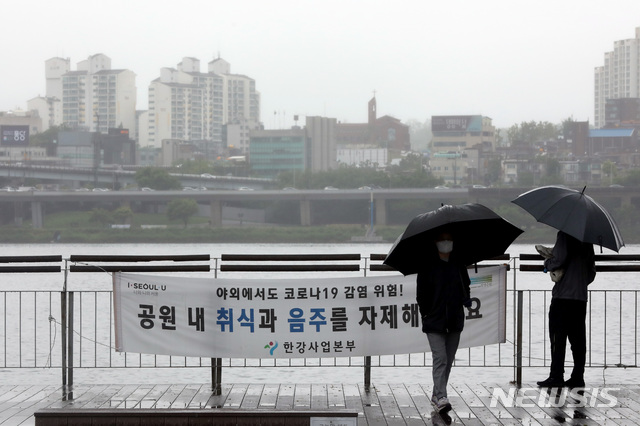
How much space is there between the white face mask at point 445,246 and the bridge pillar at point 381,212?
268 feet

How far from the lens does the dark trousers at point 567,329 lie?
8.71 m

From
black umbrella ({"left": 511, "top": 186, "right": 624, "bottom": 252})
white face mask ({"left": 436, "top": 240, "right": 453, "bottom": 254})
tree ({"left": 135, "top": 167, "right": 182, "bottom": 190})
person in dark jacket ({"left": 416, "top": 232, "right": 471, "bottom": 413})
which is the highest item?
tree ({"left": 135, "top": 167, "right": 182, "bottom": 190})

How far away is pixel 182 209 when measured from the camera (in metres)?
90.0

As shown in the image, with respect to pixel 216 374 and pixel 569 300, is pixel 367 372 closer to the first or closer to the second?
pixel 216 374

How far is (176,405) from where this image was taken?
8070 mm

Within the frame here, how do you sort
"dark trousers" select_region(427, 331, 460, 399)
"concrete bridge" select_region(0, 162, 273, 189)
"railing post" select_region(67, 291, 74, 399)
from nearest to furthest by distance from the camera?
"dark trousers" select_region(427, 331, 460, 399)
"railing post" select_region(67, 291, 74, 399)
"concrete bridge" select_region(0, 162, 273, 189)

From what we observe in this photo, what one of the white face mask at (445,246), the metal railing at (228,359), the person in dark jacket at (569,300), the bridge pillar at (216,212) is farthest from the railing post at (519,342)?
the bridge pillar at (216,212)

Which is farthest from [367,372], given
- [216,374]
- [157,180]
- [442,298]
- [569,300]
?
[157,180]

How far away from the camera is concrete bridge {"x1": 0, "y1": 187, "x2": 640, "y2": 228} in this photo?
88.6m

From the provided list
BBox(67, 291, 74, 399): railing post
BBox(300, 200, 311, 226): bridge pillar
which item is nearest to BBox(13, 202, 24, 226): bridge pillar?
BBox(300, 200, 311, 226): bridge pillar

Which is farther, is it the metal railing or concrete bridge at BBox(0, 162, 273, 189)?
concrete bridge at BBox(0, 162, 273, 189)

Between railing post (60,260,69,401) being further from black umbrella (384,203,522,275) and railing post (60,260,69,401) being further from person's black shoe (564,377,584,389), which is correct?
person's black shoe (564,377,584,389)

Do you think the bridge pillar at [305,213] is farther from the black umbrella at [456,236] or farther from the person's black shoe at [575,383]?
the black umbrella at [456,236]

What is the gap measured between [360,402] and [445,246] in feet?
5.71
